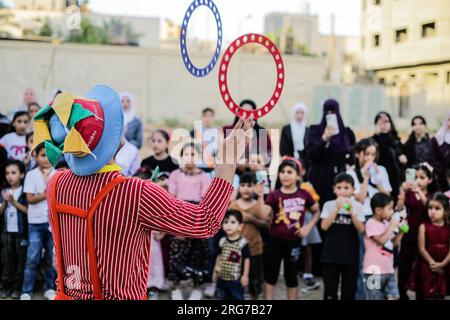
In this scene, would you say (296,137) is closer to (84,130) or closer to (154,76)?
(84,130)

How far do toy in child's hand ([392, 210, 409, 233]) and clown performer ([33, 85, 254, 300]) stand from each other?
3297mm

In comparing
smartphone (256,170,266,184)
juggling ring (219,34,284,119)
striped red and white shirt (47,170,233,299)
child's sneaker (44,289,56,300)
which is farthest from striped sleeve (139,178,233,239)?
child's sneaker (44,289,56,300)

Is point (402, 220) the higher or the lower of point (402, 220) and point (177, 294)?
the higher

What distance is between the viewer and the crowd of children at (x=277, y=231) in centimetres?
553

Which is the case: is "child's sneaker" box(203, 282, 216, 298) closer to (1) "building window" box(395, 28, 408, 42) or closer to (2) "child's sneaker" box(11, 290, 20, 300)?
(2) "child's sneaker" box(11, 290, 20, 300)

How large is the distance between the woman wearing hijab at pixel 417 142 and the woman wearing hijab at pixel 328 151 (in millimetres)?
659

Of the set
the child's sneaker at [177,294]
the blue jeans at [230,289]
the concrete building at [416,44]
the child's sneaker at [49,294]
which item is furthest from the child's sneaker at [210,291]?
the concrete building at [416,44]

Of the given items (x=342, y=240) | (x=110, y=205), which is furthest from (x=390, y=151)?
(x=110, y=205)

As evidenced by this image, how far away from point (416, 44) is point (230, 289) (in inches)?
103

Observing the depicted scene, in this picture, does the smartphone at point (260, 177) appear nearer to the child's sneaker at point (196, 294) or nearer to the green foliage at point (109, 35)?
the child's sneaker at point (196, 294)

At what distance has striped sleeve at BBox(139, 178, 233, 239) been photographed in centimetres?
237

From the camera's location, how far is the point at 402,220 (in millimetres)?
5672

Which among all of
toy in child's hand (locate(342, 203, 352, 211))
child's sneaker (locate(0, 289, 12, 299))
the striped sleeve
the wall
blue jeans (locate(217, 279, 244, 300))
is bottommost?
child's sneaker (locate(0, 289, 12, 299))
